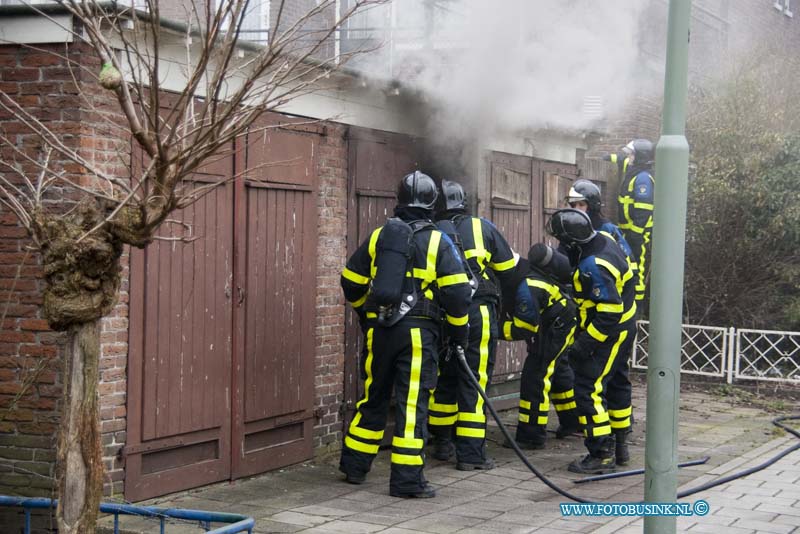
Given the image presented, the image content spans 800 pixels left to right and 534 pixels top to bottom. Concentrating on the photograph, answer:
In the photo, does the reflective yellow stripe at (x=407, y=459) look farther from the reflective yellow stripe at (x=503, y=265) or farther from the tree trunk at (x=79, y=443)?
the tree trunk at (x=79, y=443)

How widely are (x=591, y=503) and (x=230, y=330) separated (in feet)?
8.87

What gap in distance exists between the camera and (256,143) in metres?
7.95

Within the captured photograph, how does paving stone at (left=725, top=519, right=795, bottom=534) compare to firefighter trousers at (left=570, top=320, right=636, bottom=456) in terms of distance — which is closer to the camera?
paving stone at (left=725, top=519, right=795, bottom=534)

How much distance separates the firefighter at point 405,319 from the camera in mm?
7664

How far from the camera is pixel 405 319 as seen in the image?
25.5 ft

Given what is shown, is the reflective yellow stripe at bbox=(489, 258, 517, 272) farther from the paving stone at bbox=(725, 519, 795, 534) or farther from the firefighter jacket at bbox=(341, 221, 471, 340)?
the paving stone at bbox=(725, 519, 795, 534)

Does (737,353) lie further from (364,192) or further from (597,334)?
(364,192)

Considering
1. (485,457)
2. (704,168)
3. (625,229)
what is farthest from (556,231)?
(704,168)

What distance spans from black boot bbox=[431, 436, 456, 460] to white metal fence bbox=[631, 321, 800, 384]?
572 centimetres

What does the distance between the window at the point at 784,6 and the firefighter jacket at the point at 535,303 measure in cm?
1814

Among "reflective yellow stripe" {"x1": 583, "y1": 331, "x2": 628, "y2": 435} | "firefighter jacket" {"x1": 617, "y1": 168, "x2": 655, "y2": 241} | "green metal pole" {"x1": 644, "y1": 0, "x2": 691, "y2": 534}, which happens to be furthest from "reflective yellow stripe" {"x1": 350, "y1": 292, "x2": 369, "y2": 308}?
"firefighter jacket" {"x1": 617, "y1": 168, "x2": 655, "y2": 241}

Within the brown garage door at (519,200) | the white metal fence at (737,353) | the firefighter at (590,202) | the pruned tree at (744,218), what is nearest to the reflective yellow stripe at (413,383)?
the firefighter at (590,202)

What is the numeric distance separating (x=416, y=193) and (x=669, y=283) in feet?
10.2

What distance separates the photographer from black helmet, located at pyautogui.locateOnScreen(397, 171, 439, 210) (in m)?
8.08
